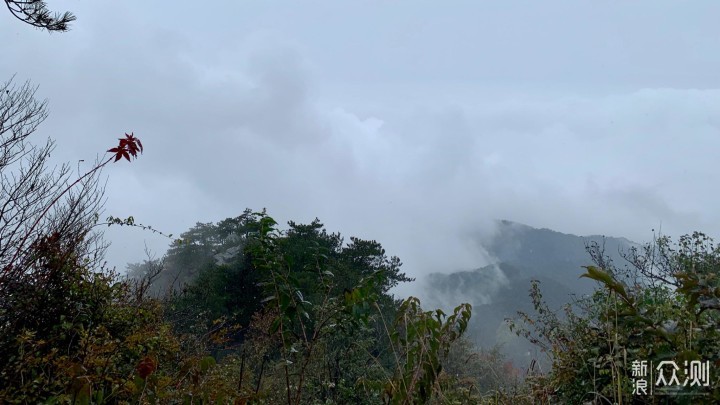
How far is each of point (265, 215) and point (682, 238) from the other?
389 inches

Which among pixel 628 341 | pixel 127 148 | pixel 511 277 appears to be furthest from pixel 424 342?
pixel 511 277

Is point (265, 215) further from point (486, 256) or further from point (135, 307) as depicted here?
point (486, 256)

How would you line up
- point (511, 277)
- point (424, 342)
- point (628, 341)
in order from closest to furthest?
point (628, 341) < point (424, 342) < point (511, 277)

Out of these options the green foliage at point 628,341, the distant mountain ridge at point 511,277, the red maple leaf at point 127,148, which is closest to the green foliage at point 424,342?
the green foliage at point 628,341

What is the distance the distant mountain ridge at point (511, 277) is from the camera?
307ft

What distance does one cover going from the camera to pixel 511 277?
423ft

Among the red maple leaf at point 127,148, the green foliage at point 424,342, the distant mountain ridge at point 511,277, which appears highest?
Answer: the distant mountain ridge at point 511,277

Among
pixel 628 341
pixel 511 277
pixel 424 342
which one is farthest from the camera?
pixel 511 277

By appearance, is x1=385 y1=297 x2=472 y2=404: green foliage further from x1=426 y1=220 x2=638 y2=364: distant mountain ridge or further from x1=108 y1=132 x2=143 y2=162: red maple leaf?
x1=426 y1=220 x2=638 y2=364: distant mountain ridge

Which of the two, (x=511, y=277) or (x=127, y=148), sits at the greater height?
(x=511, y=277)

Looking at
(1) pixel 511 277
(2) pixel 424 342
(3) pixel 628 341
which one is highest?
(1) pixel 511 277

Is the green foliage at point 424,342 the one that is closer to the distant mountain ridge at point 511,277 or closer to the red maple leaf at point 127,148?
the red maple leaf at point 127,148

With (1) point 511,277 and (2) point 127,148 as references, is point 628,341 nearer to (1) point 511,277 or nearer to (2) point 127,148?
(2) point 127,148

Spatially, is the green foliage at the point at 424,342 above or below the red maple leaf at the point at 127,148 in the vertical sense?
below
